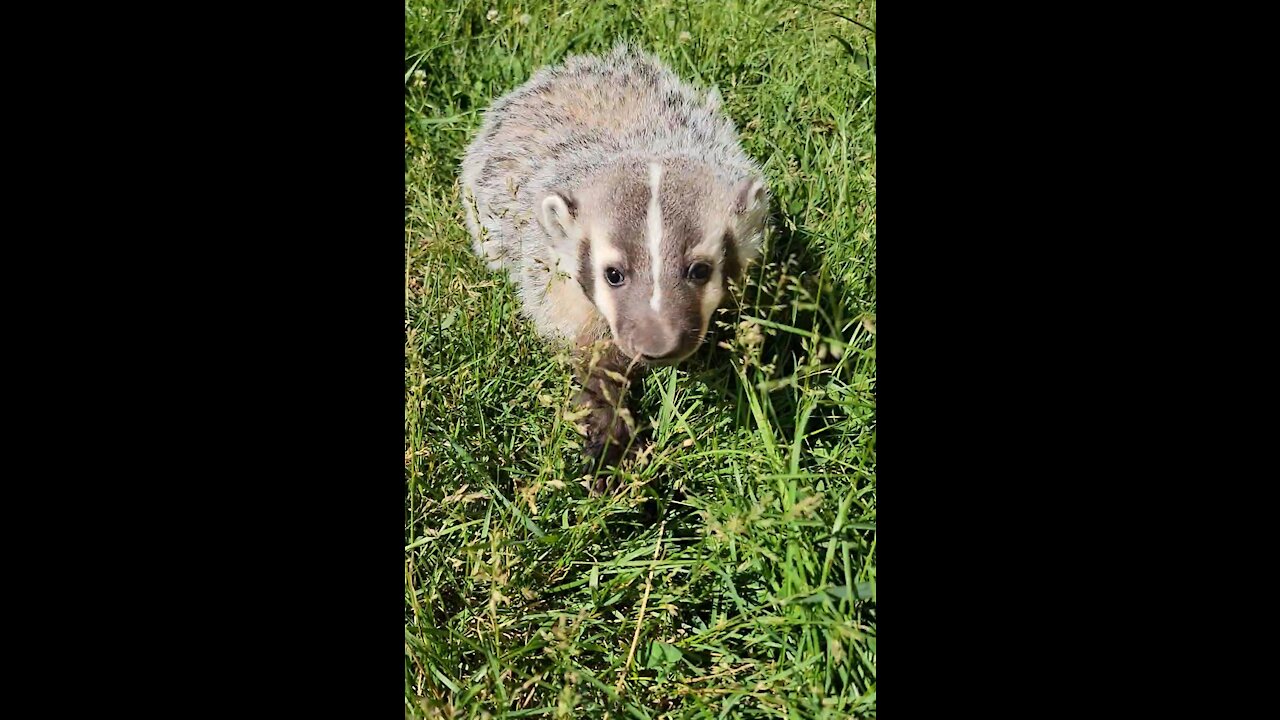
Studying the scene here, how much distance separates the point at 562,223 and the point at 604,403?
1.37 ft

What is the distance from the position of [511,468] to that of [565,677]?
45cm

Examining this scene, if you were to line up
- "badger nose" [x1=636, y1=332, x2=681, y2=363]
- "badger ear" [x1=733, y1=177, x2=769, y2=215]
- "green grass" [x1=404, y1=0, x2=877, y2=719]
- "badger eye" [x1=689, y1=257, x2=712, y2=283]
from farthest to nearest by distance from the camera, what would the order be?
"badger ear" [x1=733, y1=177, x2=769, y2=215] < "badger eye" [x1=689, y1=257, x2=712, y2=283] < "badger nose" [x1=636, y1=332, x2=681, y2=363] < "green grass" [x1=404, y1=0, x2=877, y2=719]

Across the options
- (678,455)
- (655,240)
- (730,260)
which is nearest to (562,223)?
(655,240)

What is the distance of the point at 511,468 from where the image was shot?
7.11 feet

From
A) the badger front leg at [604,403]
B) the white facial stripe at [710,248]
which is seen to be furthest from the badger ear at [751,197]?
the badger front leg at [604,403]

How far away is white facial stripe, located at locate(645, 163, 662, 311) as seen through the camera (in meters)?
2.12

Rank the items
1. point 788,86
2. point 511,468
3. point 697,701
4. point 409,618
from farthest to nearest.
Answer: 1. point 788,86
2. point 511,468
3. point 409,618
4. point 697,701

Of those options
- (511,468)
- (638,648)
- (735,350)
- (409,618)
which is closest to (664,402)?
(735,350)

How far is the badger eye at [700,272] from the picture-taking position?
2.17 metres

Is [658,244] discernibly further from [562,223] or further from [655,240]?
[562,223]

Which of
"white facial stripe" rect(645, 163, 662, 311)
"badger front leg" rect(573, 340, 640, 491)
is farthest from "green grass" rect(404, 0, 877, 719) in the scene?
"white facial stripe" rect(645, 163, 662, 311)

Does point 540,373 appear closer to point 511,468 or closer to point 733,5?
point 511,468

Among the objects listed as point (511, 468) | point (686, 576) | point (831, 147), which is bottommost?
point (686, 576)

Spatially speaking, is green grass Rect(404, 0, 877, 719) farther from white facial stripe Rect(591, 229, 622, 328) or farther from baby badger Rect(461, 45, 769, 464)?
white facial stripe Rect(591, 229, 622, 328)
